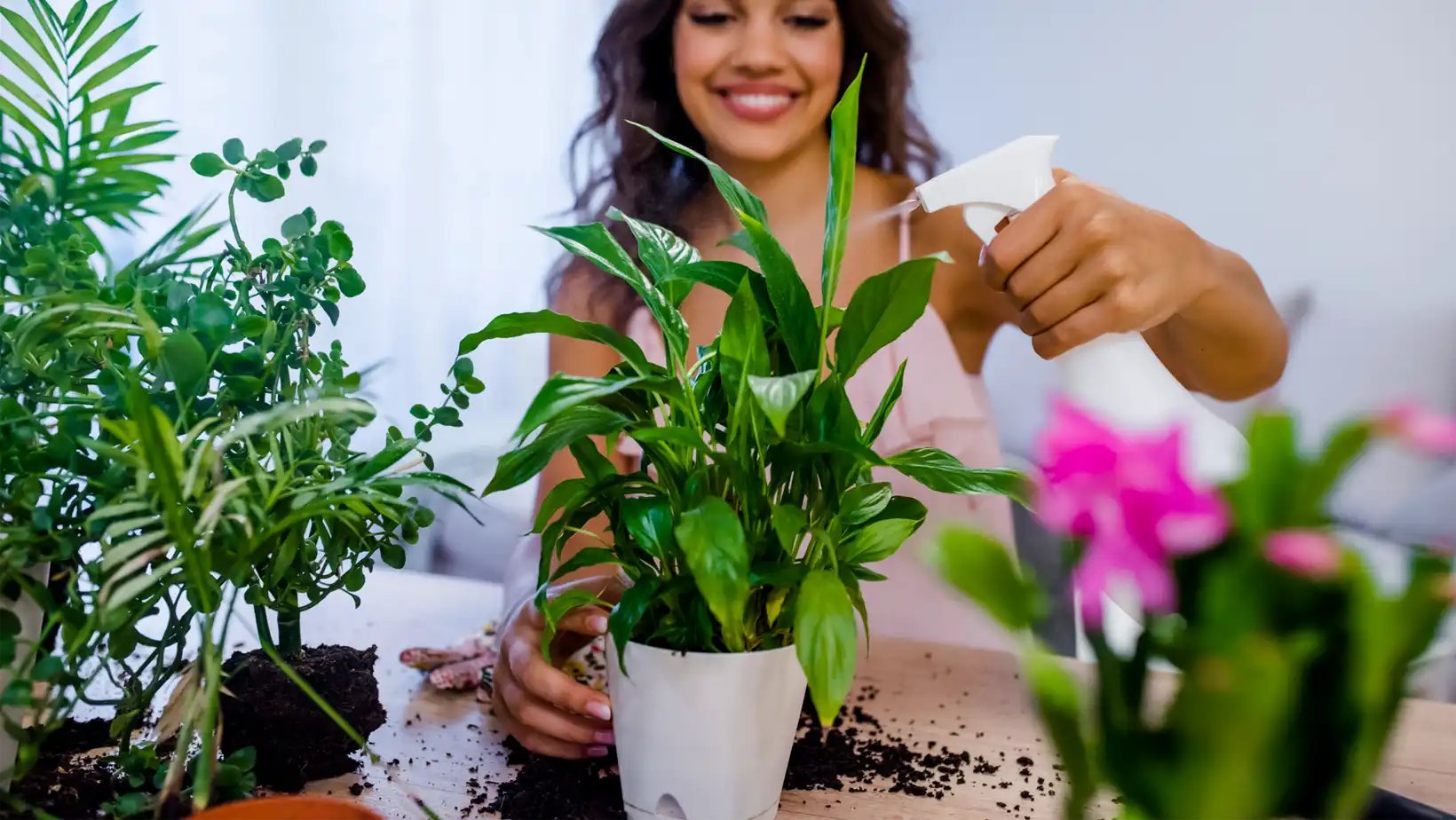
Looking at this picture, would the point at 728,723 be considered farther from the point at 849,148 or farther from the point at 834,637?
the point at 849,148

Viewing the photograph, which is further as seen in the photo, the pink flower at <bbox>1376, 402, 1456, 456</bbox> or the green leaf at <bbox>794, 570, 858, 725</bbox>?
the green leaf at <bbox>794, 570, 858, 725</bbox>

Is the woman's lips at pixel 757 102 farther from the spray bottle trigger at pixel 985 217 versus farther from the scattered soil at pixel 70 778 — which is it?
the scattered soil at pixel 70 778

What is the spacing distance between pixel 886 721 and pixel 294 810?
437mm

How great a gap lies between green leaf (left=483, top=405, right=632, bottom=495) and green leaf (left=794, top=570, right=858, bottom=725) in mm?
132

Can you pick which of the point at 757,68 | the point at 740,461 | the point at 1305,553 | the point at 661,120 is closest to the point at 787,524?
the point at 740,461

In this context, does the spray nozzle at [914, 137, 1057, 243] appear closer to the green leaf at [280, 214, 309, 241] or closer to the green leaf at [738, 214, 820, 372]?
the green leaf at [738, 214, 820, 372]

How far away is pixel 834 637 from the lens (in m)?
0.42

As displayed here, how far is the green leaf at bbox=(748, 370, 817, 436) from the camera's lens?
396 millimetres

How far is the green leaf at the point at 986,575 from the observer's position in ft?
0.85

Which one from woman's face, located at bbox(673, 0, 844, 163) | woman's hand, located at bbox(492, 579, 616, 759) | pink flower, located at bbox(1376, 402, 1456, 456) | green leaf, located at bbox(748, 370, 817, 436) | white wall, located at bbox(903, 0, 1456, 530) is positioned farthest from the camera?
white wall, located at bbox(903, 0, 1456, 530)

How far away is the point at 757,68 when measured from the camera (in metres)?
1.19

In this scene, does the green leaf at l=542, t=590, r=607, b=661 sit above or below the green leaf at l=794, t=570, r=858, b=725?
below

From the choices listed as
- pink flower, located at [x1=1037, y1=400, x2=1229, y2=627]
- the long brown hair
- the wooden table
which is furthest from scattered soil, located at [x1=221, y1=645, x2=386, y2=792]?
the long brown hair

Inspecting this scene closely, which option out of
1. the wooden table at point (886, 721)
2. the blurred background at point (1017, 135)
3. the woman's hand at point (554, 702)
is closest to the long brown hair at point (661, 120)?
the blurred background at point (1017, 135)
